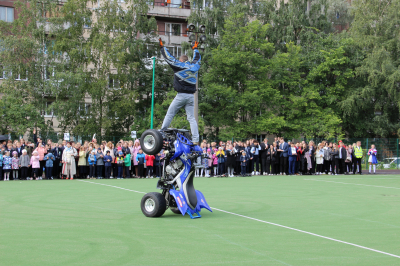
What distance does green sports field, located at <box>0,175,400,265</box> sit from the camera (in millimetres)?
5828

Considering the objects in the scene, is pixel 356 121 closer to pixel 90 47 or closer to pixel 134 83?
pixel 134 83

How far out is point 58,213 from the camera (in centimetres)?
984

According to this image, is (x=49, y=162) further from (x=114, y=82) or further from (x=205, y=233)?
(x=114, y=82)

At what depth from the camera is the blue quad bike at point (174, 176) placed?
9359mm

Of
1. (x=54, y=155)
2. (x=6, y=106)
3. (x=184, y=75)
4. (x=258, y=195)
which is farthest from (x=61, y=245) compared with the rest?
(x=6, y=106)

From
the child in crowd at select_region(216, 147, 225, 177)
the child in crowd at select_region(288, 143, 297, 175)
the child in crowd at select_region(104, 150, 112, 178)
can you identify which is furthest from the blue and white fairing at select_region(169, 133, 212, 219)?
the child in crowd at select_region(288, 143, 297, 175)

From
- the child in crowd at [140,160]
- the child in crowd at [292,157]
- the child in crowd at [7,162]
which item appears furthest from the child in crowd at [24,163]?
the child in crowd at [292,157]

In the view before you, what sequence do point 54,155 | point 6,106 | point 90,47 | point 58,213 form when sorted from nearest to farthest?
point 58,213 → point 54,155 → point 6,106 → point 90,47

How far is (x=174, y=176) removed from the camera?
31.7ft

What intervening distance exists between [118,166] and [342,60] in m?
29.8

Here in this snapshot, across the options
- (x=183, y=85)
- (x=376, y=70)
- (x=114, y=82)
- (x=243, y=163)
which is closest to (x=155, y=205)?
(x=183, y=85)

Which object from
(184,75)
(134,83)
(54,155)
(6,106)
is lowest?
(54,155)

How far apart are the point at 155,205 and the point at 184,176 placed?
34.8 inches

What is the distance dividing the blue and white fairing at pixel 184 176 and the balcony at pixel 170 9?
138ft
